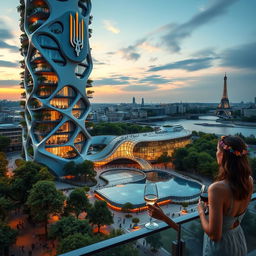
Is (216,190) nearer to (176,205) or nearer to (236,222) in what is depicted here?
(236,222)

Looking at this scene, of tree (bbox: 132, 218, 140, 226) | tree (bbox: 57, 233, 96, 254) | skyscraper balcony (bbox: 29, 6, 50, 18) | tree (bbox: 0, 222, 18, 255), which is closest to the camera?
tree (bbox: 57, 233, 96, 254)

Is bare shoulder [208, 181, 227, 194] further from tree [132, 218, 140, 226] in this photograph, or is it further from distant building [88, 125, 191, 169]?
distant building [88, 125, 191, 169]

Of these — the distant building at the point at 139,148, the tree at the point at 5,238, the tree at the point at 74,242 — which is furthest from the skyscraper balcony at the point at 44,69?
the tree at the point at 74,242

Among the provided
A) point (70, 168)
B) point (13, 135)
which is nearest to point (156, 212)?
point (70, 168)

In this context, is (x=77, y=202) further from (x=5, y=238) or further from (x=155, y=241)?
(x=155, y=241)

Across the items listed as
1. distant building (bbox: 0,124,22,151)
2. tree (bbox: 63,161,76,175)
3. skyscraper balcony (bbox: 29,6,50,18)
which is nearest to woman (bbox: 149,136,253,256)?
tree (bbox: 63,161,76,175)

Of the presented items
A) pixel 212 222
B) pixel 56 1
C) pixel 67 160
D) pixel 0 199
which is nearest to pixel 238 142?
pixel 212 222
